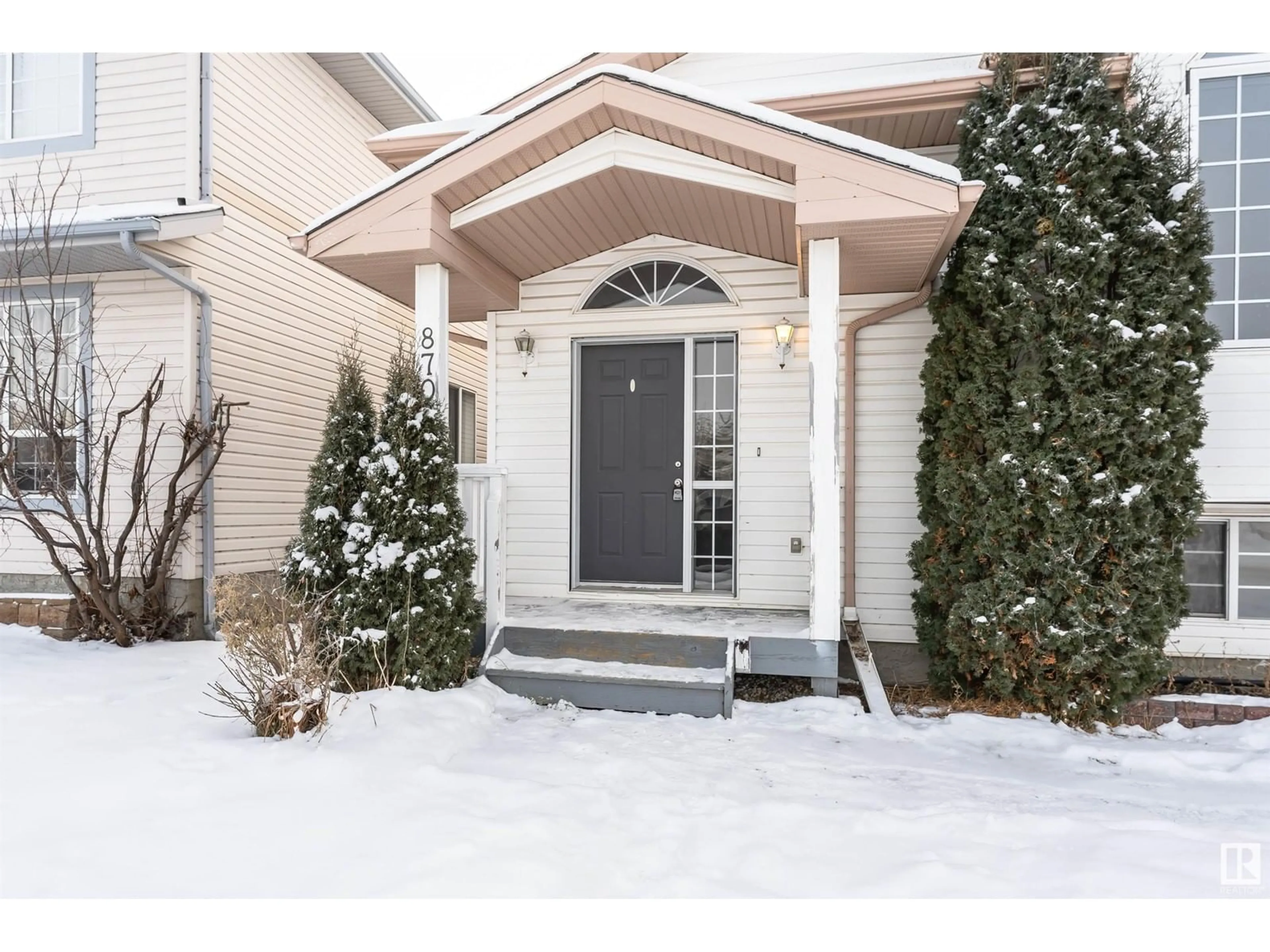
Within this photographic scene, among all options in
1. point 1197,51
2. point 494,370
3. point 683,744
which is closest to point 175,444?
point 494,370

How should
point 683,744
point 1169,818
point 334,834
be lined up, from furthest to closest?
point 683,744 → point 1169,818 → point 334,834

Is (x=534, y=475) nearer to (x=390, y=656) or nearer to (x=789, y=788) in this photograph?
(x=390, y=656)

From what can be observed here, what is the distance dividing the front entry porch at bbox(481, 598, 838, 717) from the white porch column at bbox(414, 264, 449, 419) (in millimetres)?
1557

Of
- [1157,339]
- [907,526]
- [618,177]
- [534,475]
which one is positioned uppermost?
[618,177]

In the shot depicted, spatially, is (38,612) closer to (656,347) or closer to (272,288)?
(272,288)

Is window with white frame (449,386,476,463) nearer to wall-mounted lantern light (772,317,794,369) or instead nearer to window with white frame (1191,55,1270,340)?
wall-mounted lantern light (772,317,794,369)

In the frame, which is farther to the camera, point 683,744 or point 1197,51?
point 1197,51

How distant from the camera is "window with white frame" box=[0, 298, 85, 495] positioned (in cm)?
525

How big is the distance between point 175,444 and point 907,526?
224 inches

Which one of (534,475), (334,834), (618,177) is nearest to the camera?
(334,834)

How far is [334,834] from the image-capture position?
98.2 inches

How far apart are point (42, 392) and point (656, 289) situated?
4805 mm

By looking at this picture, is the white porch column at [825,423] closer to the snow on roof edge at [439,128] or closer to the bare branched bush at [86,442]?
the snow on roof edge at [439,128]

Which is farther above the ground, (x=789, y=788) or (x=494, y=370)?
(x=494, y=370)
